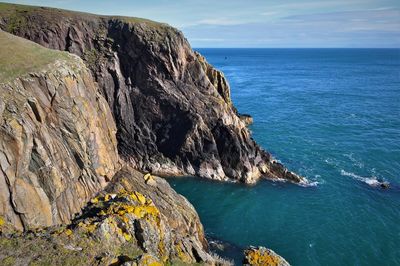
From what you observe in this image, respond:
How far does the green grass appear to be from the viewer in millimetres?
35375

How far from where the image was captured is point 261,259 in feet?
119

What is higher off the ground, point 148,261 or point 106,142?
point 106,142

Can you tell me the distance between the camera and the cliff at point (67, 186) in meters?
25.4

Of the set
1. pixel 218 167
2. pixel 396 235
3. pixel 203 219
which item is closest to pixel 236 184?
pixel 218 167

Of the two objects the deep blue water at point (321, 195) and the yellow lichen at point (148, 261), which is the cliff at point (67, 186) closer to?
the yellow lichen at point (148, 261)

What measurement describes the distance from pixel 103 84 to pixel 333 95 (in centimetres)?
8972

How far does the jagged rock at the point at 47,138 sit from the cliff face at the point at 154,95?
15.5 m

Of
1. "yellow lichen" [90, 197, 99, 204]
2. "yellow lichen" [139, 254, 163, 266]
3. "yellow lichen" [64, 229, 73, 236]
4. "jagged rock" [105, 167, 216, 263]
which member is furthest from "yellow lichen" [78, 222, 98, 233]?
"yellow lichen" [90, 197, 99, 204]

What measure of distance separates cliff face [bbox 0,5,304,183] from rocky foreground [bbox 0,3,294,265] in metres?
0.18

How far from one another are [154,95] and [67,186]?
33.3m

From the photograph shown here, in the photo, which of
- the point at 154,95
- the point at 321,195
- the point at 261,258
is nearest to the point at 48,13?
the point at 154,95

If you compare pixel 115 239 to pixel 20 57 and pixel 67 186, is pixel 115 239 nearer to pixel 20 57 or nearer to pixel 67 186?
pixel 67 186

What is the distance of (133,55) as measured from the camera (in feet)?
213

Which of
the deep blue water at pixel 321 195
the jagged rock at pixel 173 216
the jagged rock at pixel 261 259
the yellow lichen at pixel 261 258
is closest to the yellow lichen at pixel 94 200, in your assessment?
the jagged rock at pixel 173 216
